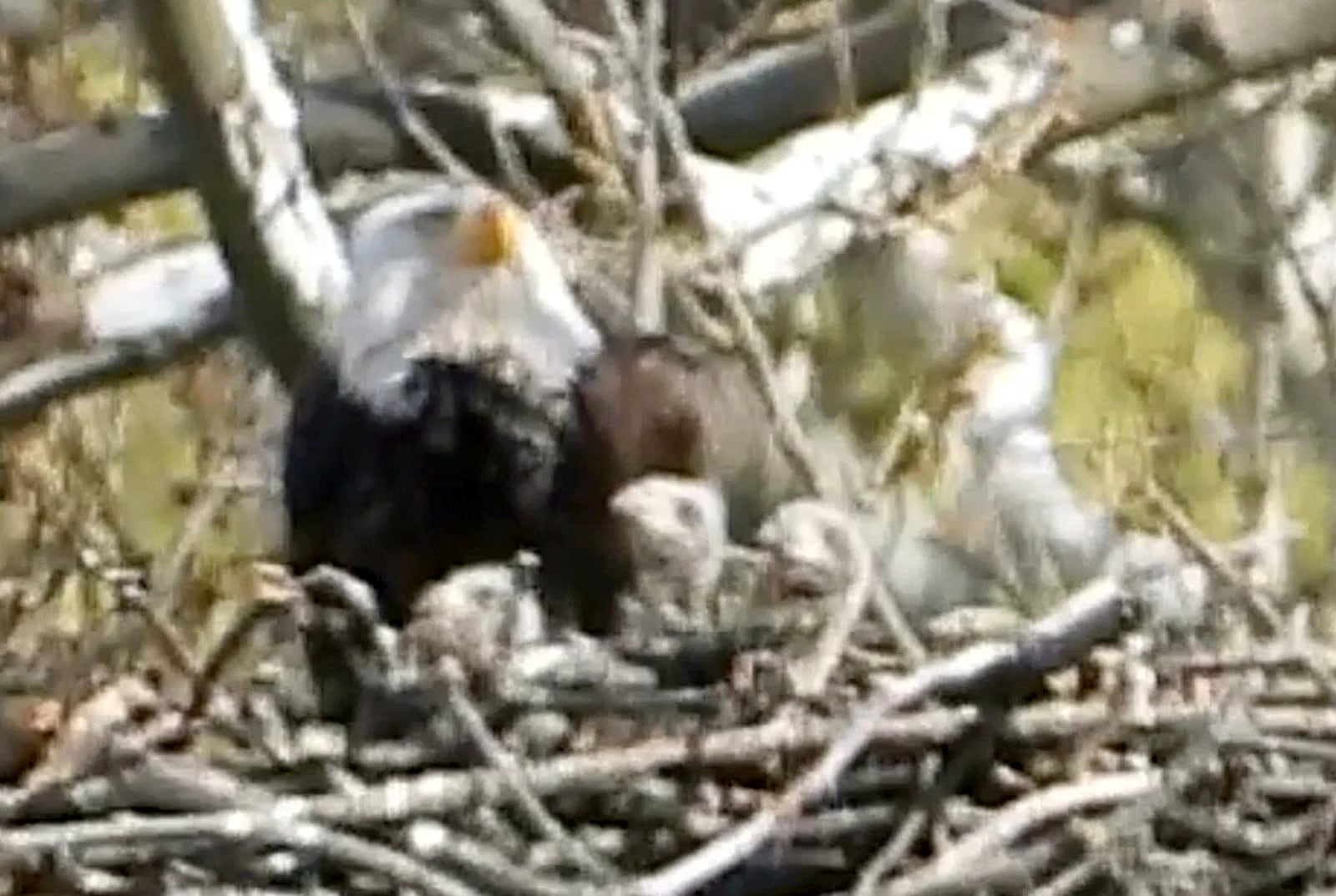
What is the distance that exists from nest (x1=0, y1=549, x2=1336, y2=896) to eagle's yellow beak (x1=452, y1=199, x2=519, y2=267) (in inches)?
30.1

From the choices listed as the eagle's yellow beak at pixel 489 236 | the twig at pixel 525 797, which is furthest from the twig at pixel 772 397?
the twig at pixel 525 797

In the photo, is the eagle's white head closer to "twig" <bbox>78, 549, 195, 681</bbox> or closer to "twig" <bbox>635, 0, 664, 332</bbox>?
"twig" <bbox>635, 0, 664, 332</bbox>

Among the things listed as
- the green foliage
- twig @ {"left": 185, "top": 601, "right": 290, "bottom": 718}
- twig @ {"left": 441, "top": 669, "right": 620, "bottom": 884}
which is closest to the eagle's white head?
twig @ {"left": 185, "top": 601, "right": 290, "bottom": 718}

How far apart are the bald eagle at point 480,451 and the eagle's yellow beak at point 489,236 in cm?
9

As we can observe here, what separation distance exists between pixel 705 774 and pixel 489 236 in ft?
3.22

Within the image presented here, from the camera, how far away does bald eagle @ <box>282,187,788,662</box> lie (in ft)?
9.25

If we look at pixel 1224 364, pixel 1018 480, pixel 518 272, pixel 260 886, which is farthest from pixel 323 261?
pixel 1224 364

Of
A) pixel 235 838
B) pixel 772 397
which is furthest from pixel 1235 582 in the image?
pixel 235 838

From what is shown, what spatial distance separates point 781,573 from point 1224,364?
2328 millimetres

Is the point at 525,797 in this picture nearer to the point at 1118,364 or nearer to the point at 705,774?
the point at 705,774

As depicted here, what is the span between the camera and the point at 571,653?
7.72 ft

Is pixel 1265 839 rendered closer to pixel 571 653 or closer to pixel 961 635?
pixel 961 635

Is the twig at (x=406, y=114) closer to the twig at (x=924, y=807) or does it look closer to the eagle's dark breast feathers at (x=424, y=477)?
the eagle's dark breast feathers at (x=424, y=477)

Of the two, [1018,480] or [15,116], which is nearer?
[1018,480]
